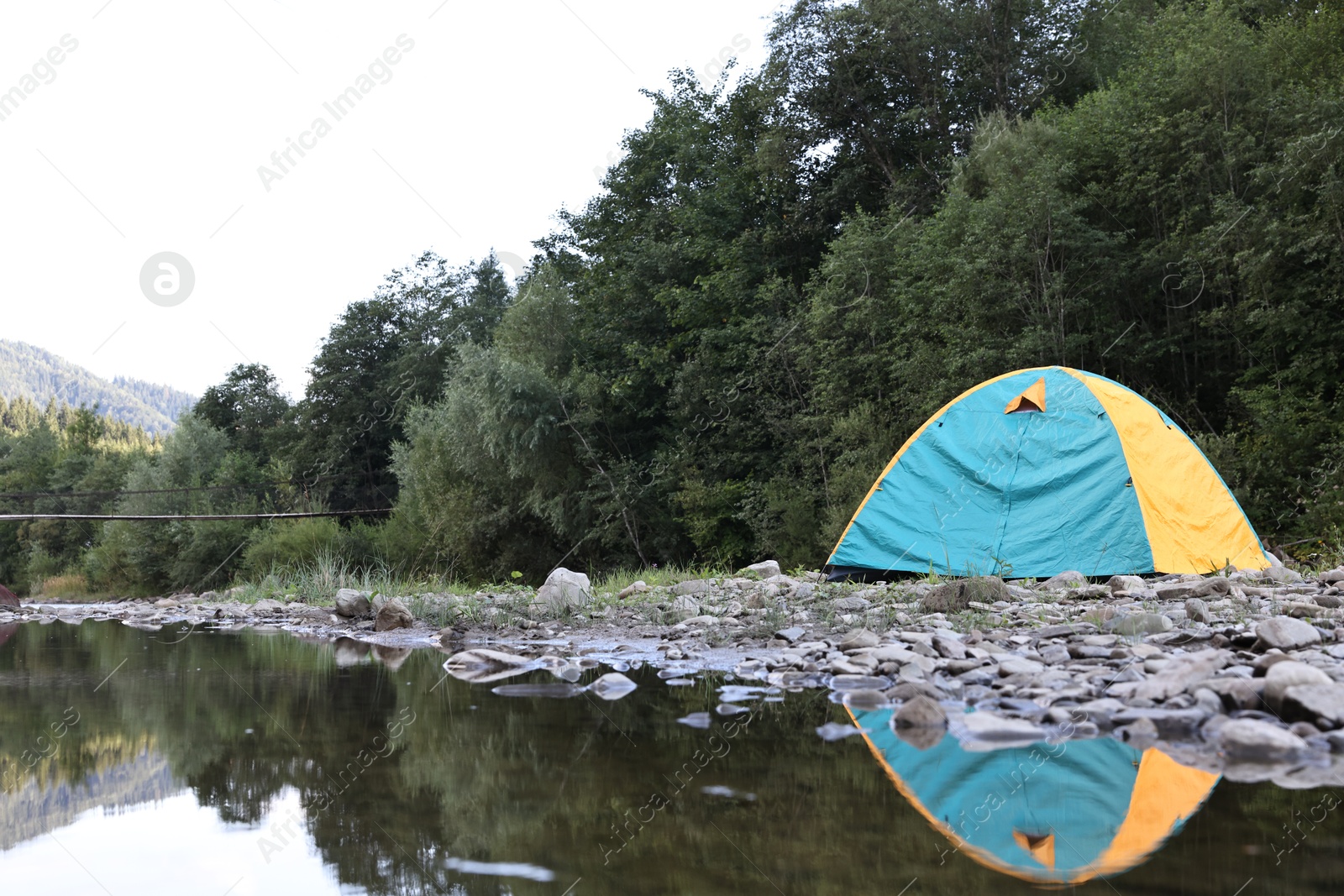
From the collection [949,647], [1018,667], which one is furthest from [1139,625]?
[1018,667]

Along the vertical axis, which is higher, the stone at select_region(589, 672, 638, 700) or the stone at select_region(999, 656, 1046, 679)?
the stone at select_region(589, 672, 638, 700)

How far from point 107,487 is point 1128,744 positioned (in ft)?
171

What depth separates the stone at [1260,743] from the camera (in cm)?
243

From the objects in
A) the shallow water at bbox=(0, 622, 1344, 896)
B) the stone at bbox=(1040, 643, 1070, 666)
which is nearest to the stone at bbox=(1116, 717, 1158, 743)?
the shallow water at bbox=(0, 622, 1344, 896)

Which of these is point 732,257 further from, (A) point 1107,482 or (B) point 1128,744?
(B) point 1128,744

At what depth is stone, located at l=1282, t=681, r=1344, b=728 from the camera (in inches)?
103

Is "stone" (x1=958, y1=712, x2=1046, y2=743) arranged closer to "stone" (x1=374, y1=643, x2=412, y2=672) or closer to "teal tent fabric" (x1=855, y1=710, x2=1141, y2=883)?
"teal tent fabric" (x1=855, y1=710, x2=1141, y2=883)

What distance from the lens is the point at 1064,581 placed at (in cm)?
702

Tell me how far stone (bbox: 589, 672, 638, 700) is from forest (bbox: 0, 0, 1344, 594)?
8.75m

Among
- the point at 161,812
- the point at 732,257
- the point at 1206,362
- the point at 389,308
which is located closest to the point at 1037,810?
the point at 161,812

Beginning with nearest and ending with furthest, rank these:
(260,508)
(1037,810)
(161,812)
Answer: (1037,810) < (161,812) < (260,508)

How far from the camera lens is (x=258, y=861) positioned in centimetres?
183

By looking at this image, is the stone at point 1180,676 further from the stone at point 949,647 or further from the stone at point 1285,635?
the stone at point 949,647

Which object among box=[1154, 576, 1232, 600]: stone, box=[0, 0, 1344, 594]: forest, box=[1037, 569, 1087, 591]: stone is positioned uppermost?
box=[0, 0, 1344, 594]: forest
